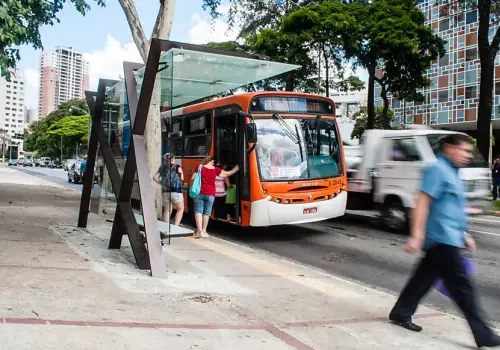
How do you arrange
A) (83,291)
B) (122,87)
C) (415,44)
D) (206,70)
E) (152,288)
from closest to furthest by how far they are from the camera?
(83,291), (152,288), (206,70), (122,87), (415,44)

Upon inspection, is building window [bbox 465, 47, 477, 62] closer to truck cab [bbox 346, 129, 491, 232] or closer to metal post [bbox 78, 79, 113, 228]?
truck cab [bbox 346, 129, 491, 232]

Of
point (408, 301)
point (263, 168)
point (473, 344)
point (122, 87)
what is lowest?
point (473, 344)

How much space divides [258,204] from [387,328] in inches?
206

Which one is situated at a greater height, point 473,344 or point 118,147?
point 118,147

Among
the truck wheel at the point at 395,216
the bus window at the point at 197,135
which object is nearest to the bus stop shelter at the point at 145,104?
the bus window at the point at 197,135

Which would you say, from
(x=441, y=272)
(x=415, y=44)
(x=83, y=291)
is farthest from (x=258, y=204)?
(x=415, y=44)

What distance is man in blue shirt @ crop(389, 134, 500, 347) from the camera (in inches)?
172

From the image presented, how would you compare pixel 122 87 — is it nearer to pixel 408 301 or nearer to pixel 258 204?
pixel 258 204

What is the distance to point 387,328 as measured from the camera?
16.4ft

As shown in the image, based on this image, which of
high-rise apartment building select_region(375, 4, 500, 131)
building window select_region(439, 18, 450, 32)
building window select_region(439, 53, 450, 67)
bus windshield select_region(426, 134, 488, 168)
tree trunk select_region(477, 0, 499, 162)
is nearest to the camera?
bus windshield select_region(426, 134, 488, 168)

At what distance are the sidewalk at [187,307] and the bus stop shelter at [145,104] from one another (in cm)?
44

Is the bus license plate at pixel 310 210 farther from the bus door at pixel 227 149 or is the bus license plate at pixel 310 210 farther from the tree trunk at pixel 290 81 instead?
the tree trunk at pixel 290 81

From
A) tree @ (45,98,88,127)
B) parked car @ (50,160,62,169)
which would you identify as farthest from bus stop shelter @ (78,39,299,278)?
tree @ (45,98,88,127)

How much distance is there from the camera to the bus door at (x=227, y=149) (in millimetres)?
10680
